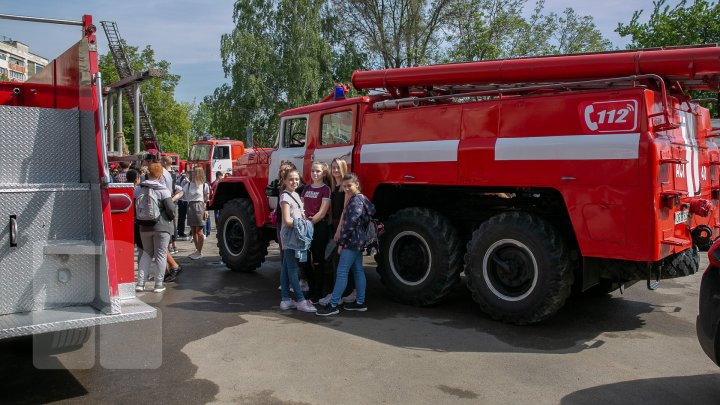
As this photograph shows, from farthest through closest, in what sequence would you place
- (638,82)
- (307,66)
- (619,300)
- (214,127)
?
(214,127) → (307,66) → (619,300) → (638,82)

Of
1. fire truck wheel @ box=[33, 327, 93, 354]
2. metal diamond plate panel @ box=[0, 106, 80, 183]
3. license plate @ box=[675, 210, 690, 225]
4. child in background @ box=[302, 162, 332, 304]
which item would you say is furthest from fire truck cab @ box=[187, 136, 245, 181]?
license plate @ box=[675, 210, 690, 225]

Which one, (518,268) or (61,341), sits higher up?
(518,268)

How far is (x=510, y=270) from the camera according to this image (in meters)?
5.91

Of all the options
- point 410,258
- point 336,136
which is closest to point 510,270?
point 410,258

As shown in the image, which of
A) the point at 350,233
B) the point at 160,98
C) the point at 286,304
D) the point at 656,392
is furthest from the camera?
the point at 160,98

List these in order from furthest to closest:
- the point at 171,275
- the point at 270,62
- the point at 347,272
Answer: the point at 270,62 < the point at 171,275 < the point at 347,272

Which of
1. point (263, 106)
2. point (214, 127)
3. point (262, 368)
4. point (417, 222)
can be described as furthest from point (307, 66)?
point (262, 368)

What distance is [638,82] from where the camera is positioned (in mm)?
5492

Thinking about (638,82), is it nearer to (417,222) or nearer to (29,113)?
(417,222)

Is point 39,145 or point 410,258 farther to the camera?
point 410,258

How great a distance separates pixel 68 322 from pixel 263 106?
28225 mm

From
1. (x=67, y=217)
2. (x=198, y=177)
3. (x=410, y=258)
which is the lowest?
(x=410, y=258)

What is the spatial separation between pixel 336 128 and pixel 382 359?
3.71 meters

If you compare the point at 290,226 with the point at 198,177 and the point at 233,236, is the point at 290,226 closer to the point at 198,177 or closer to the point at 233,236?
the point at 233,236
